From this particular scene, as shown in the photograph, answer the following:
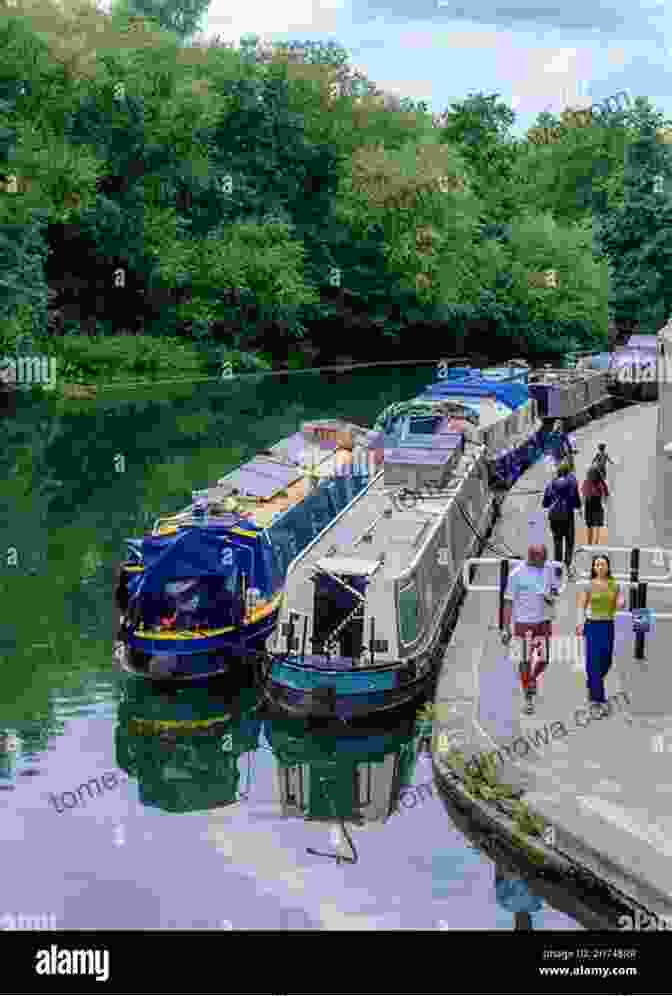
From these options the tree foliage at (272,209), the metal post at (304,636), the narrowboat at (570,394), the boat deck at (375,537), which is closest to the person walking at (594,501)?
the boat deck at (375,537)

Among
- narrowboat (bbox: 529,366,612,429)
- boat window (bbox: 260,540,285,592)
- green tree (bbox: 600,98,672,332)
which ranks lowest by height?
boat window (bbox: 260,540,285,592)

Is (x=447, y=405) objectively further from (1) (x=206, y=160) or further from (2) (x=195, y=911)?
(1) (x=206, y=160)

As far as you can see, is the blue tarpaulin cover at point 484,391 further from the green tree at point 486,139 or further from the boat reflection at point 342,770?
the green tree at point 486,139

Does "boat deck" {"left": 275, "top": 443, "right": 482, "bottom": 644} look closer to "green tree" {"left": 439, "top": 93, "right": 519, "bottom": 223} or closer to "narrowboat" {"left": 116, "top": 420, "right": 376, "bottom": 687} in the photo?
"narrowboat" {"left": 116, "top": 420, "right": 376, "bottom": 687}

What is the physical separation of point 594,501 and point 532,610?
9700 mm

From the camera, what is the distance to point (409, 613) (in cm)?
2166

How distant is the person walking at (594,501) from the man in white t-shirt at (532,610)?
9138 mm

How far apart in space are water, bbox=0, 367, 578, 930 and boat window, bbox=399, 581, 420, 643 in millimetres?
1100

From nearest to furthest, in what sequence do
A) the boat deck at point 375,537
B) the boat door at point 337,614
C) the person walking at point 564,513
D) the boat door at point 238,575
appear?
the boat door at point 337,614 → the boat deck at point 375,537 → the boat door at point 238,575 → the person walking at point 564,513

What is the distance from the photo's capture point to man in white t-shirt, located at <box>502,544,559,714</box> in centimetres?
1833

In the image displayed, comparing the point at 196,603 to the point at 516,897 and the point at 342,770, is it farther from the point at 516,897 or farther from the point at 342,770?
the point at 516,897

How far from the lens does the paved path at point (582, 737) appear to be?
1494 centimetres

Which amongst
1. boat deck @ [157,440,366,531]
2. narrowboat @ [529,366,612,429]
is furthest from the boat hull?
narrowboat @ [529,366,612,429]

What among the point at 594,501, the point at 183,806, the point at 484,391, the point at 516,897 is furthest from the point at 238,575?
the point at 484,391
